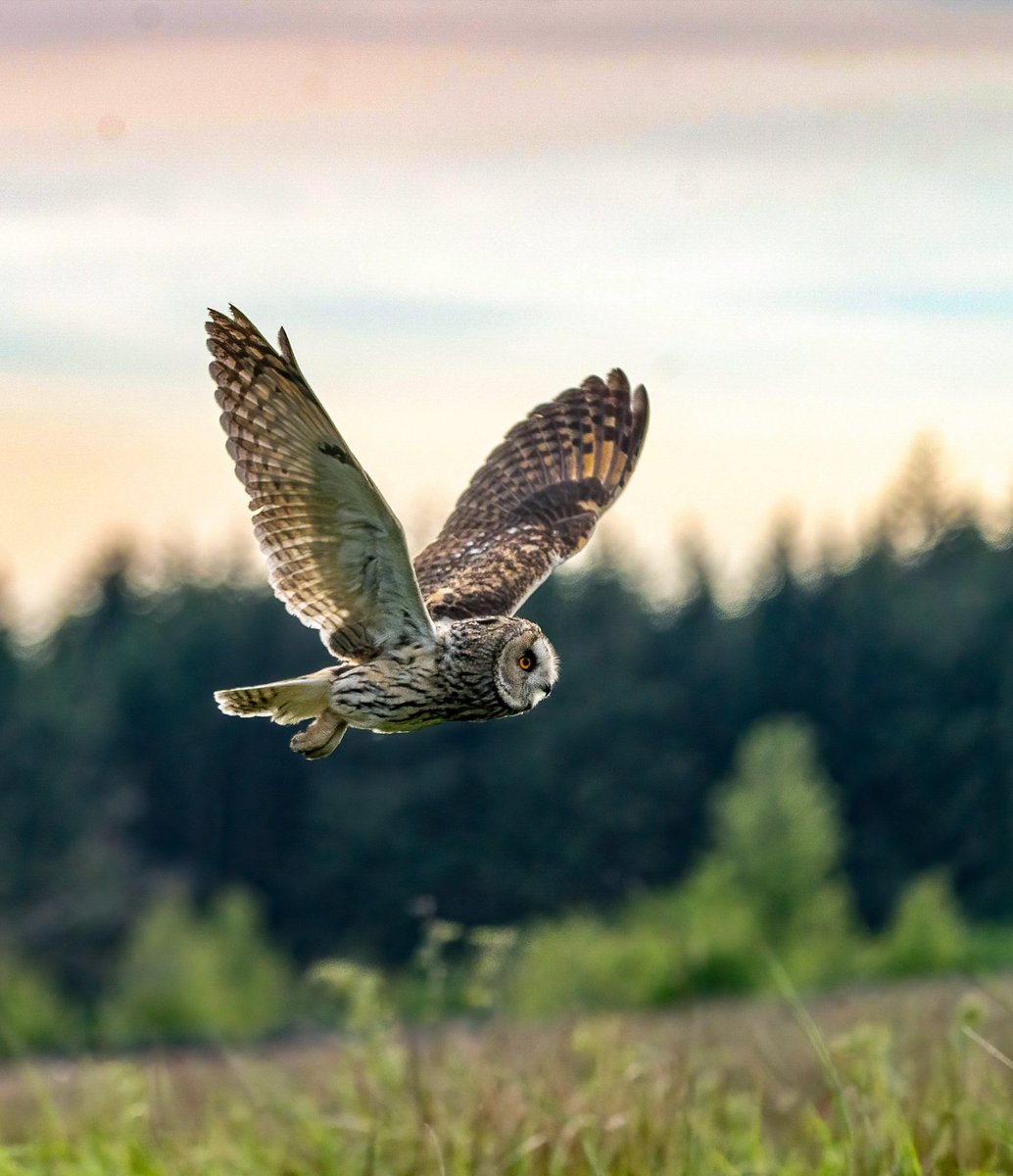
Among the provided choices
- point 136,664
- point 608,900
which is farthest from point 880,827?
point 136,664

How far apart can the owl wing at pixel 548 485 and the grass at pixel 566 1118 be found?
1.83 meters

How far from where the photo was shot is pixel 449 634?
21.1 ft

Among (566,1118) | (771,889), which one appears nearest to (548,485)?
(566,1118)

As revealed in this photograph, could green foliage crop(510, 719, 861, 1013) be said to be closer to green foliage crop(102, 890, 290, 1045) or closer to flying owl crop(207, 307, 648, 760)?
green foliage crop(102, 890, 290, 1045)

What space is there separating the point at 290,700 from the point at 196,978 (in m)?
56.0

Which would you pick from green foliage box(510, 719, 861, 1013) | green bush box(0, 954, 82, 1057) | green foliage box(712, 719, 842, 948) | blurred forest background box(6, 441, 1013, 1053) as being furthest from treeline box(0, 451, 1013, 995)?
green foliage box(712, 719, 842, 948)

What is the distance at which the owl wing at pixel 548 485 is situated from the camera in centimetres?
822

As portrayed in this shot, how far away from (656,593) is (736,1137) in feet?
251

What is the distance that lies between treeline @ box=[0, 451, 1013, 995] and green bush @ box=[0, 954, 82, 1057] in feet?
6.80

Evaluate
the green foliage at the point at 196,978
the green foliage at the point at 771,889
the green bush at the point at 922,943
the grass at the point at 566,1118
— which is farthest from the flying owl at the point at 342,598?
the green foliage at the point at 196,978

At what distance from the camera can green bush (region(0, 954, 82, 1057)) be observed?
54412 mm

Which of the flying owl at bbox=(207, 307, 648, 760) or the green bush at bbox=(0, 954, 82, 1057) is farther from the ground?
the flying owl at bbox=(207, 307, 648, 760)

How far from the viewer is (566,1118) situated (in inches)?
294

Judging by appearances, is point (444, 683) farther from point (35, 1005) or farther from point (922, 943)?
point (35, 1005)
